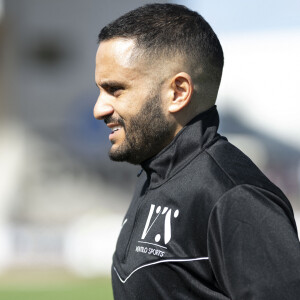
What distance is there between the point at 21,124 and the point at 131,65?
69.0ft

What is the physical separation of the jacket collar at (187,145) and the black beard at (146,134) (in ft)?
0.11

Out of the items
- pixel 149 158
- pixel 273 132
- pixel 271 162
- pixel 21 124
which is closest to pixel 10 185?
pixel 21 124

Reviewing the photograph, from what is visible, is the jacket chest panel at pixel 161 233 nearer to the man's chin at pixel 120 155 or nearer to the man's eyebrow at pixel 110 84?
the man's chin at pixel 120 155

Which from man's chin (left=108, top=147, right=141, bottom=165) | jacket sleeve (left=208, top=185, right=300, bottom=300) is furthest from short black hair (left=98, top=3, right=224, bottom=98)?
jacket sleeve (left=208, top=185, right=300, bottom=300)

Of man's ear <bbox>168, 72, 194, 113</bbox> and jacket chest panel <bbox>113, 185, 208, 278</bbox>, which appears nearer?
jacket chest panel <bbox>113, 185, 208, 278</bbox>

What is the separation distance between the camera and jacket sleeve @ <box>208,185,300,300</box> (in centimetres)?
210

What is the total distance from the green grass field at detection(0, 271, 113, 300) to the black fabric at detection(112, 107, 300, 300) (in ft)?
27.2

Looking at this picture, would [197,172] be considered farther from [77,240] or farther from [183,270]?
[77,240]

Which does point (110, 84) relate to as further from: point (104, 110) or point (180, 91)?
point (180, 91)

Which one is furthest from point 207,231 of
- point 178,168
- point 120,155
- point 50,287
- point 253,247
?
point 50,287

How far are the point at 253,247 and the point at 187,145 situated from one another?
0.46 meters

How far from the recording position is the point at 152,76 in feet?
8.09

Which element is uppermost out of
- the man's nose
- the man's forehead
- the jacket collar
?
the man's forehead

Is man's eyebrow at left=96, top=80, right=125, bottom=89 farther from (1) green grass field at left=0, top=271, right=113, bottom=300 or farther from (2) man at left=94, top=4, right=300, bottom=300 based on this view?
(1) green grass field at left=0, top=271, right=113, bottom=300
